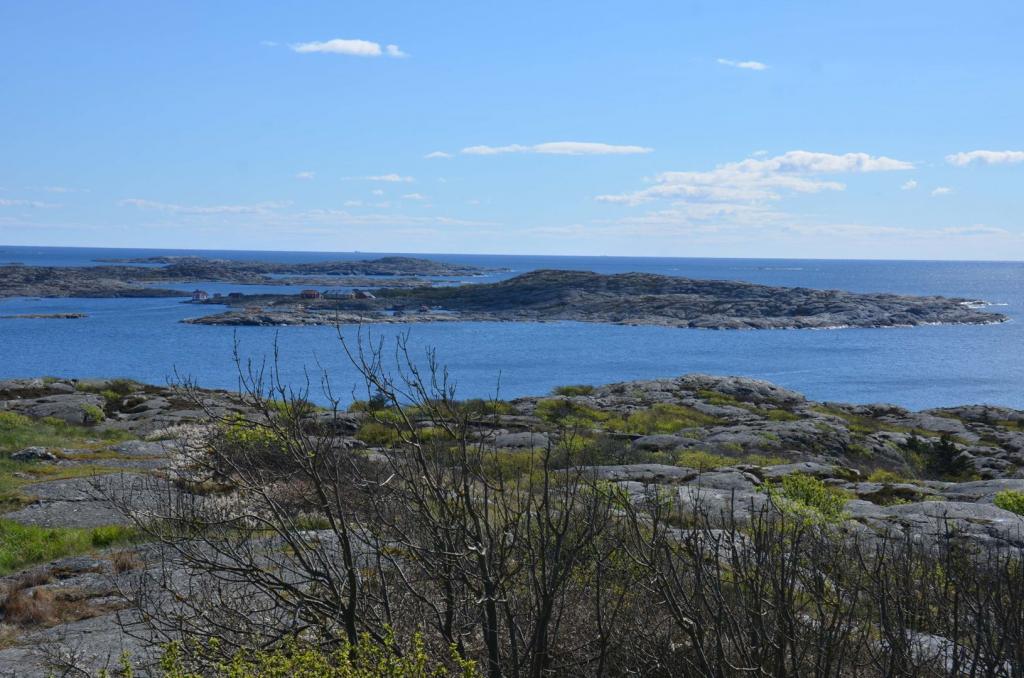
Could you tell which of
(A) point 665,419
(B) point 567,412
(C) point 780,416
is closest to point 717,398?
(C) point 780,416

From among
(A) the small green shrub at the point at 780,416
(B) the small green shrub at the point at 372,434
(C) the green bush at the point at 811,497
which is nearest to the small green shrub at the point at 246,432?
(C) the green bush at the point at 811,497

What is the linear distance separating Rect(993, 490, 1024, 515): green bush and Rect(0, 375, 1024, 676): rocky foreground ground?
0.35 metres

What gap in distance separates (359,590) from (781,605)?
12.3 feet

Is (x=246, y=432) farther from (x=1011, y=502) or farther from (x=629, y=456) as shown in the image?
(x=629, y=456)

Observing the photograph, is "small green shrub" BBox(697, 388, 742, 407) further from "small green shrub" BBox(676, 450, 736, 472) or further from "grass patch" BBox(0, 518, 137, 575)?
"grass patch" BBox(0, 518, 137, 575)

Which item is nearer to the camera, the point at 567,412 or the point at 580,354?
the point at 567,412

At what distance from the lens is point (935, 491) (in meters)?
20.6

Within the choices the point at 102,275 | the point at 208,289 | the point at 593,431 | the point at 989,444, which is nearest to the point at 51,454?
the point at 593,431

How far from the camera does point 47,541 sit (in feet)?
50.0

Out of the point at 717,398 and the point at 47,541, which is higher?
the point at 47,541

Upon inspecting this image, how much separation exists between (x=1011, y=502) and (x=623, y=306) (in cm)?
10183

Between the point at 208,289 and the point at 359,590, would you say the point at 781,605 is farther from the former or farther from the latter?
the point at 208,289

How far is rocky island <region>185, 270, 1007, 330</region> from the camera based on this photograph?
108875 millimetres

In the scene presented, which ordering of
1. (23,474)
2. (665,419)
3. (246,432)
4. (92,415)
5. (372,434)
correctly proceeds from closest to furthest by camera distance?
(246,432)
(23,474)
(372,434)
(92,415)
(665,419)
